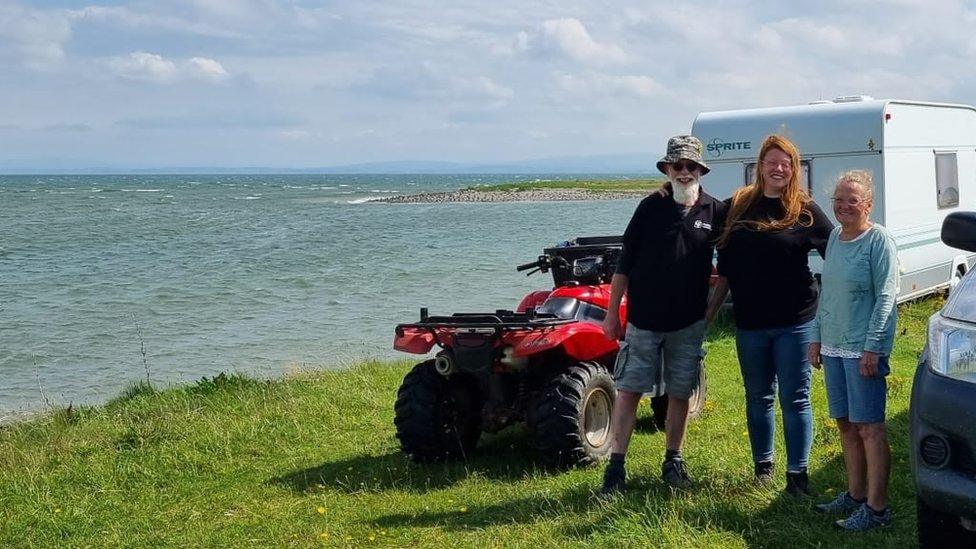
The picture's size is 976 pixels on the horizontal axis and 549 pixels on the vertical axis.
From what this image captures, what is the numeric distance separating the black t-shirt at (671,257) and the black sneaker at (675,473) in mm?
740

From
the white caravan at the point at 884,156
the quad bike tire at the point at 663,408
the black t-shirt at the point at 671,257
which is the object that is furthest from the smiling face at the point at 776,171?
the white caravan at the point at 884,156

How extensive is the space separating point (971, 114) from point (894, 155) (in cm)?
319

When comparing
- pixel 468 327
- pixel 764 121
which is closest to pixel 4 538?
pixel 468 327

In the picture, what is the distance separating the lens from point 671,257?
5387 mm

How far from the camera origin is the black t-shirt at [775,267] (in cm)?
510

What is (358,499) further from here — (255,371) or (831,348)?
(255,371)

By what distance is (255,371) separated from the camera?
1238 centimetres

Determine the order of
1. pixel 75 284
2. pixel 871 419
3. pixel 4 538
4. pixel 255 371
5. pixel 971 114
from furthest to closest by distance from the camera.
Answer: pixel 75 284, pixel 971 114, pixel 255 371, pixel 4 538, pixel 871 419

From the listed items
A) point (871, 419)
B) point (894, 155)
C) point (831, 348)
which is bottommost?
point (871, 419)

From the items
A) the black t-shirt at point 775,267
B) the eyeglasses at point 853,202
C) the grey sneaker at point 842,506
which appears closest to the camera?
the eyeglasses at point 853,202

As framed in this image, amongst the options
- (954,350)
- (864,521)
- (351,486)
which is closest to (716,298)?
(864,521)

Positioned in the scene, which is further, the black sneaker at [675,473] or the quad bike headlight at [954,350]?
the black sneaker at [675,473]

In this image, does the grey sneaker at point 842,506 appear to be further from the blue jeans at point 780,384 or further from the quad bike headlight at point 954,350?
the quad bike headlight at point 954,350

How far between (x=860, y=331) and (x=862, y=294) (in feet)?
0.56
